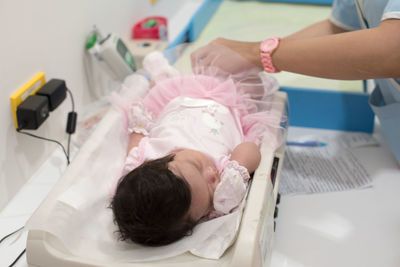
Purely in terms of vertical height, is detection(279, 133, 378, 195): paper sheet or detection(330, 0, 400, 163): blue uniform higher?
detection(330, 0, 400, 163): blue uniform

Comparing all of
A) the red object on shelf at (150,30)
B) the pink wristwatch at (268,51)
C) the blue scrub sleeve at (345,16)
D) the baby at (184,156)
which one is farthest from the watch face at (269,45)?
the red object on shelf at (150,30)

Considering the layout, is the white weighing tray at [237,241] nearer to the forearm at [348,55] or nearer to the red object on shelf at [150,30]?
the forearm at [348,55]

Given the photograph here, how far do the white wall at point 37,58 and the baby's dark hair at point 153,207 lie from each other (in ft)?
0.93

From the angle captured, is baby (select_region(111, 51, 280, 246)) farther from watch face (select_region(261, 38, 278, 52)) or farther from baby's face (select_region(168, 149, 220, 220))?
watch face (select_region(261, 38, 278, 52))

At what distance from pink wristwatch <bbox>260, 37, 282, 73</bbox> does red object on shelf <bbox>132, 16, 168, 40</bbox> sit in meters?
0.62

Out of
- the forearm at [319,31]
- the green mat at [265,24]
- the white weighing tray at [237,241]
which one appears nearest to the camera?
the white weighing tray at [237,241]

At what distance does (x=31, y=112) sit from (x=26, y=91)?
53 millimetres

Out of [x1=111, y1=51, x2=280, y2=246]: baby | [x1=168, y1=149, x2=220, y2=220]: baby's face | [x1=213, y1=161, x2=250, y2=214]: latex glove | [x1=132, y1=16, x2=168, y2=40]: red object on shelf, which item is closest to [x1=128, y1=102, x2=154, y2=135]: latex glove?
[x1=111, y1=51, x2=280, y2=246]: baby

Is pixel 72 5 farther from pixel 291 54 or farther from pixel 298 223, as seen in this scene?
pixel 298 223

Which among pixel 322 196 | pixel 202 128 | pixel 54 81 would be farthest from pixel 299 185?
pixel 54 81

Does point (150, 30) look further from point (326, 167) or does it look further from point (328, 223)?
point (328, 223)

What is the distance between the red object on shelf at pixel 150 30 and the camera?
1416mm

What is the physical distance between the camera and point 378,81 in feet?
3.17

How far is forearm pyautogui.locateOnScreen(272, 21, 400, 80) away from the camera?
0.71 meters
